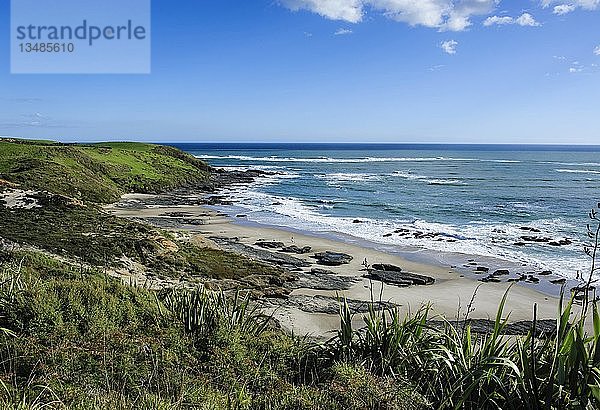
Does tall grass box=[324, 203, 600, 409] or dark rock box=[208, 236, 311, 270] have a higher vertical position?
tall grass box=[324, 203, 600, 409]

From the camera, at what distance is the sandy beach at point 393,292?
559 inches

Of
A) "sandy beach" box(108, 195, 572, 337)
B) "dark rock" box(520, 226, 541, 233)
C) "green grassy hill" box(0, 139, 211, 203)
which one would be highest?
"green grassy hill" box(0, 139, 211, 203)

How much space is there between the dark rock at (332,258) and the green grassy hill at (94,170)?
1667 cm

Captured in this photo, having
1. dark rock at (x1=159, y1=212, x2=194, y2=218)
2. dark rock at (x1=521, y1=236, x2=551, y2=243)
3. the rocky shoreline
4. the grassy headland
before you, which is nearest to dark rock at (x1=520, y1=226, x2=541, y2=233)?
dark rock at (x1=521, y1=236, x2=551, y2=243)

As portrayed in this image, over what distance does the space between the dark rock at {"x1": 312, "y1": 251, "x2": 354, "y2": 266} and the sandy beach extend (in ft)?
0.92

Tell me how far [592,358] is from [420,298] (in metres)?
12.5

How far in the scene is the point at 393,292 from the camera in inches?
683

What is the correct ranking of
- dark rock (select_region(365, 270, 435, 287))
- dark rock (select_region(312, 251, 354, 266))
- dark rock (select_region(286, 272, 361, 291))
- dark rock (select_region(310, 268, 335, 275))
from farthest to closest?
dark rock (select_region(312, 251, 354, 266)), dark rock (select_region(310, 268, 335, 275)), dark rock (select_region(365, 270, 435, 287)), dark rock (select_region(286, 272, 361, 291))

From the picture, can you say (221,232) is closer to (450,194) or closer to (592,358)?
(592,358)

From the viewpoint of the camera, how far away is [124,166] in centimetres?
5025

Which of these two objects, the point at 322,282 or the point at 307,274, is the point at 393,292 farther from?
the point at 307,274

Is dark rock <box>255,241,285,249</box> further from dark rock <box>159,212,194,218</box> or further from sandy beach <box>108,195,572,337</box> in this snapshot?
dark rock <box>159,212,194,218</box>

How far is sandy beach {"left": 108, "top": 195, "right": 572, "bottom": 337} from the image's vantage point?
46.5 feet

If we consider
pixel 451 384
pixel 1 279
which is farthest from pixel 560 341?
pixel 1 279
